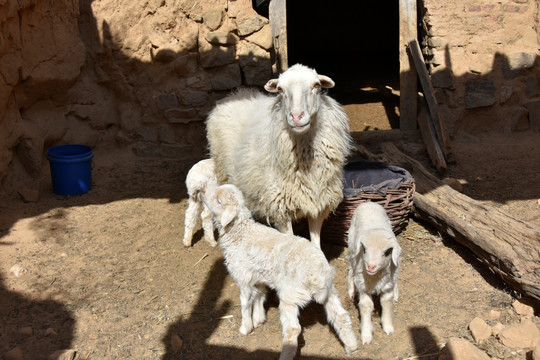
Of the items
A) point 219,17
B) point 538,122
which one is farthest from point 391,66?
point 219,17

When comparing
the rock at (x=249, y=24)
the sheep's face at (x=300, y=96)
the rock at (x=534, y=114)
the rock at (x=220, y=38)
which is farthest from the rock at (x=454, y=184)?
the rock at (x=220, y=38)

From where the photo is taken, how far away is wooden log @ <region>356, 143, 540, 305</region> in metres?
4.02

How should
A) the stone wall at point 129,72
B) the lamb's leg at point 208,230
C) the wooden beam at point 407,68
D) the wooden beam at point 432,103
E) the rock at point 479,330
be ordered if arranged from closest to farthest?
1. the rock at point 479,330
2. the lamb's leg at point 208,230
3. the stone wall at point 129,72
4. the wooden beam at point 432,103
5. the wooden beam at point 407,68

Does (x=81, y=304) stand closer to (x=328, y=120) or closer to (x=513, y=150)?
(x=328, y=120)

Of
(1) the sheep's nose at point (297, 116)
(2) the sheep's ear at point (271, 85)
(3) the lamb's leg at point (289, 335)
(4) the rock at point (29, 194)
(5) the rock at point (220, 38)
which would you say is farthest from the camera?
(5) the rock at point (220, 38)

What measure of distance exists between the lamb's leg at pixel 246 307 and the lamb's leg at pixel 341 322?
581 mm

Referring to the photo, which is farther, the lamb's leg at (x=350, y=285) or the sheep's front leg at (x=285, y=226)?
the sheep's front leg at (x=285, y=226)

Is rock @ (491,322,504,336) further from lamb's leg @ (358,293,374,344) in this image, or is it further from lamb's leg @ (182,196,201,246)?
lamb's leg @ (182,196,201,246)

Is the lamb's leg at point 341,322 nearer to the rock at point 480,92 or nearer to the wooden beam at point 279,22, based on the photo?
the wooden beam at point 279,22

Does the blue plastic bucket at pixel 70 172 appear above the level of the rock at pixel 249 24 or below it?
below

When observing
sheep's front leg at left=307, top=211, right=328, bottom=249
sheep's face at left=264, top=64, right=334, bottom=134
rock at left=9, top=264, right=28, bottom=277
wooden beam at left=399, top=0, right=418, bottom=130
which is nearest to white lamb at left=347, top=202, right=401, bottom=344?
sheep's front leg at left=307, top=211, right=328, bottom=249

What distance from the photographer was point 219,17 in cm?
692

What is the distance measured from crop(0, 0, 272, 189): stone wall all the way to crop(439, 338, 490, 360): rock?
4610 mm

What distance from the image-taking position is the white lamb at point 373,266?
3.58 m
